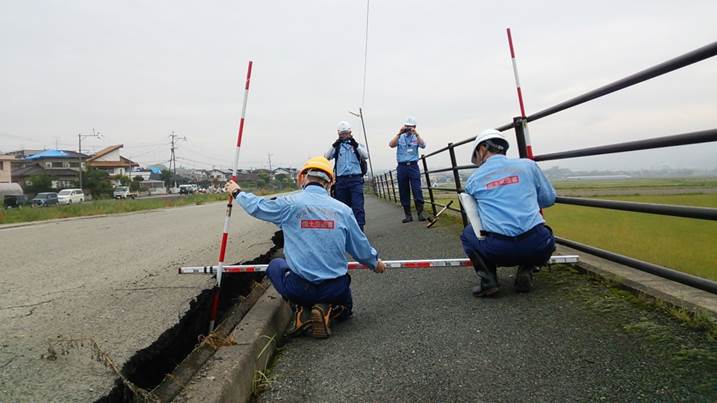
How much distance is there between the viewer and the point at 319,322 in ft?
9.09

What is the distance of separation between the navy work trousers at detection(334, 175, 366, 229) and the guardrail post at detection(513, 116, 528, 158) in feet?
8.69

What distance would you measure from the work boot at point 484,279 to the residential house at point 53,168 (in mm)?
66673

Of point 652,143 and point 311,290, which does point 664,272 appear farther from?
point 311,290

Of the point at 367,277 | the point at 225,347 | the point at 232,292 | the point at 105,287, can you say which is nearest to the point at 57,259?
the point at 105,287

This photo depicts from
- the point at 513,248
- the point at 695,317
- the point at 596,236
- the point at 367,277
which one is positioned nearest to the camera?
the point at 695,317

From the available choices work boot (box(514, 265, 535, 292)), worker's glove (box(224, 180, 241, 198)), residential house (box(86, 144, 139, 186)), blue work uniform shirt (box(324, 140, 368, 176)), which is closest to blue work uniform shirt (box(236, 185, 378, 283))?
worker's glove (box(224, 180, 241, 198))

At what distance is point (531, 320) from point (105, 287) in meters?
3.61

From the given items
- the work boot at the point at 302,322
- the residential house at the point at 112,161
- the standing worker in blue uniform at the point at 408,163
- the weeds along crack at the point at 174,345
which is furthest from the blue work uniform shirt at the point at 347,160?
the residential house at the point at 112,161

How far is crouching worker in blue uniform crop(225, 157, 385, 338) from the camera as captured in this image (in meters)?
2.82

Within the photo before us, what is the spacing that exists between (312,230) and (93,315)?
1701mm

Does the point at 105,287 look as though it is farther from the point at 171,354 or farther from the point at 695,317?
the point at 695,317

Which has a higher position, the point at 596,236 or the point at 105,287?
the point at 105,287

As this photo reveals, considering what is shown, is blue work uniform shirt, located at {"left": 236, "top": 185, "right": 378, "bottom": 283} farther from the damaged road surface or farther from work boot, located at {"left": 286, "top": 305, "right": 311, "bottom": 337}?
the damaged road surface

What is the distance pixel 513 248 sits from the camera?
2.97 meters
